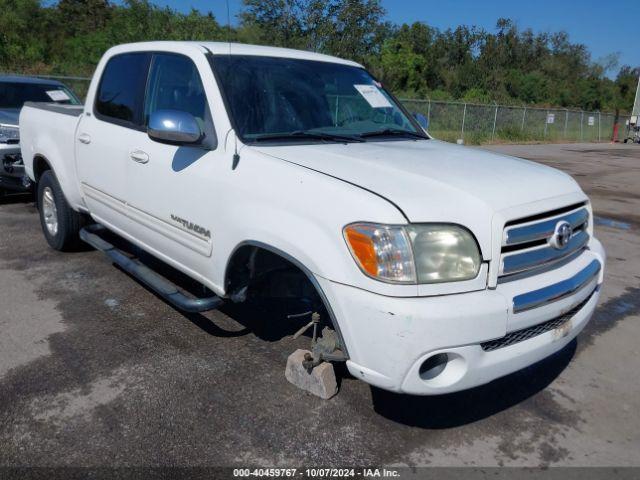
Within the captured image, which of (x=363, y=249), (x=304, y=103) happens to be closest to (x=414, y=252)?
(x=363, y=249)

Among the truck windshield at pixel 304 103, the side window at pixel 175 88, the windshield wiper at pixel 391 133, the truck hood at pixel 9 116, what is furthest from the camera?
the truck hood at pixel 9 116

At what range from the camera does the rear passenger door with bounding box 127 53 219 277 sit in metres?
3.36

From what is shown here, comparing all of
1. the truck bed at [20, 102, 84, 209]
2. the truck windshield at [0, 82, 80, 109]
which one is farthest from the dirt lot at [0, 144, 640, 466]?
the truck windshield at [0, 82, 80, 109]

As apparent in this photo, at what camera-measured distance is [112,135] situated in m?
4.30

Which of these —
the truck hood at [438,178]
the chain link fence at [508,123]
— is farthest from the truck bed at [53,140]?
the chain link fence at [508,123]

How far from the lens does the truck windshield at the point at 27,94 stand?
8438 millimetres

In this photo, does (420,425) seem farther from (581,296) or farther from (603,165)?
(603,165)

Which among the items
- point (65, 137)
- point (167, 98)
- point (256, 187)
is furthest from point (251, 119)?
point (65, 137)

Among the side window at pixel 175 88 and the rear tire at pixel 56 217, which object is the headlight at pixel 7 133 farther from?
the side window at pixel 175 88

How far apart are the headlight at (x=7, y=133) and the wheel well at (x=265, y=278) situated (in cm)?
547

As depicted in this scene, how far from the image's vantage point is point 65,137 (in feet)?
16.5

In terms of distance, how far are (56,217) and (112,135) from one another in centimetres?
168

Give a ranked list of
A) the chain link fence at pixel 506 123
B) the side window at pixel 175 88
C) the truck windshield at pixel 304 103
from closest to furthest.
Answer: the truck windshield at pixel 304 103 < the side window at pixel 175 88 < the chain link fence at pixel 506 123

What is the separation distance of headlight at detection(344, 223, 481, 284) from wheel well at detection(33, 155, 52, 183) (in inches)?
170
